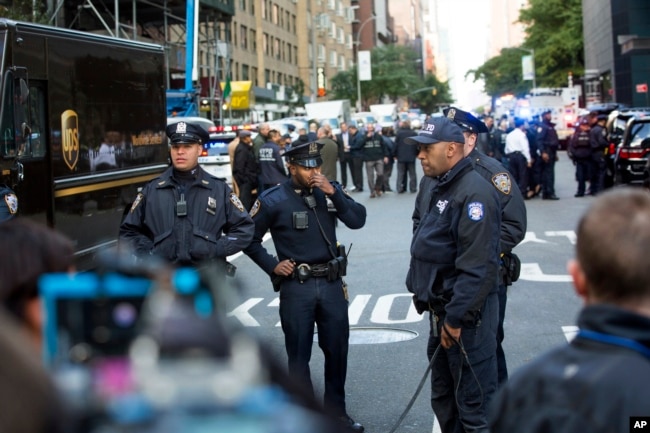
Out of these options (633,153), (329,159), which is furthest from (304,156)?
(633,153)

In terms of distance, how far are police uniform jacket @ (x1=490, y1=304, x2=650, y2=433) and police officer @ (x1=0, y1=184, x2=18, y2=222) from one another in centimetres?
781

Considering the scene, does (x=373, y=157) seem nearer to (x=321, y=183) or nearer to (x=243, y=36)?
(x=321, y=183)

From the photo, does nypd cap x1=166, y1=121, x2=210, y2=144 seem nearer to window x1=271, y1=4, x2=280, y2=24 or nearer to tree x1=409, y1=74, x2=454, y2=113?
window x1=271, y1=4, x2=280, y2=24

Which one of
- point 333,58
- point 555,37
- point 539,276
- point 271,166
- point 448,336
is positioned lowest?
point 539,276

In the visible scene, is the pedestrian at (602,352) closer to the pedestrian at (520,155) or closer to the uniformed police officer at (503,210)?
the uniformed police officer at (503,210)

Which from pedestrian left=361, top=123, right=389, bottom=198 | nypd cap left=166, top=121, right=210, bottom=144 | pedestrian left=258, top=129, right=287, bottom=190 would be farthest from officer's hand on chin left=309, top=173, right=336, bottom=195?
pedestrian left=361, top=123, right=389, bottom=198

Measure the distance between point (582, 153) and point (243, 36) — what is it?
5049cm

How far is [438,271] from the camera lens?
5.47 meters

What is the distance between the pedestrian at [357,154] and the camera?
27.0 metres

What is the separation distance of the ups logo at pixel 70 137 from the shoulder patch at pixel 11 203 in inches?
83.4

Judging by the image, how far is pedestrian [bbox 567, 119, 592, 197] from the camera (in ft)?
76.0

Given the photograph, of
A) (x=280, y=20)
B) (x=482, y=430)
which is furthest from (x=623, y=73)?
(x=482, y=430)

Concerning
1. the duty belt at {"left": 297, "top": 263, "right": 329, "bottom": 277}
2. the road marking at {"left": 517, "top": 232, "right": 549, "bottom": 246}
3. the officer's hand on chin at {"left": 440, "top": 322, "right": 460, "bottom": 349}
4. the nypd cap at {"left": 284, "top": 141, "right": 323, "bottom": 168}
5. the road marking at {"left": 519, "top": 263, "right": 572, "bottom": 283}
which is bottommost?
the road marking at {"left": 519, "top": 263, "right": 572, "bottom": 283}

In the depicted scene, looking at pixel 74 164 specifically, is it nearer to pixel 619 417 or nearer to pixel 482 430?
pixel 482 430
